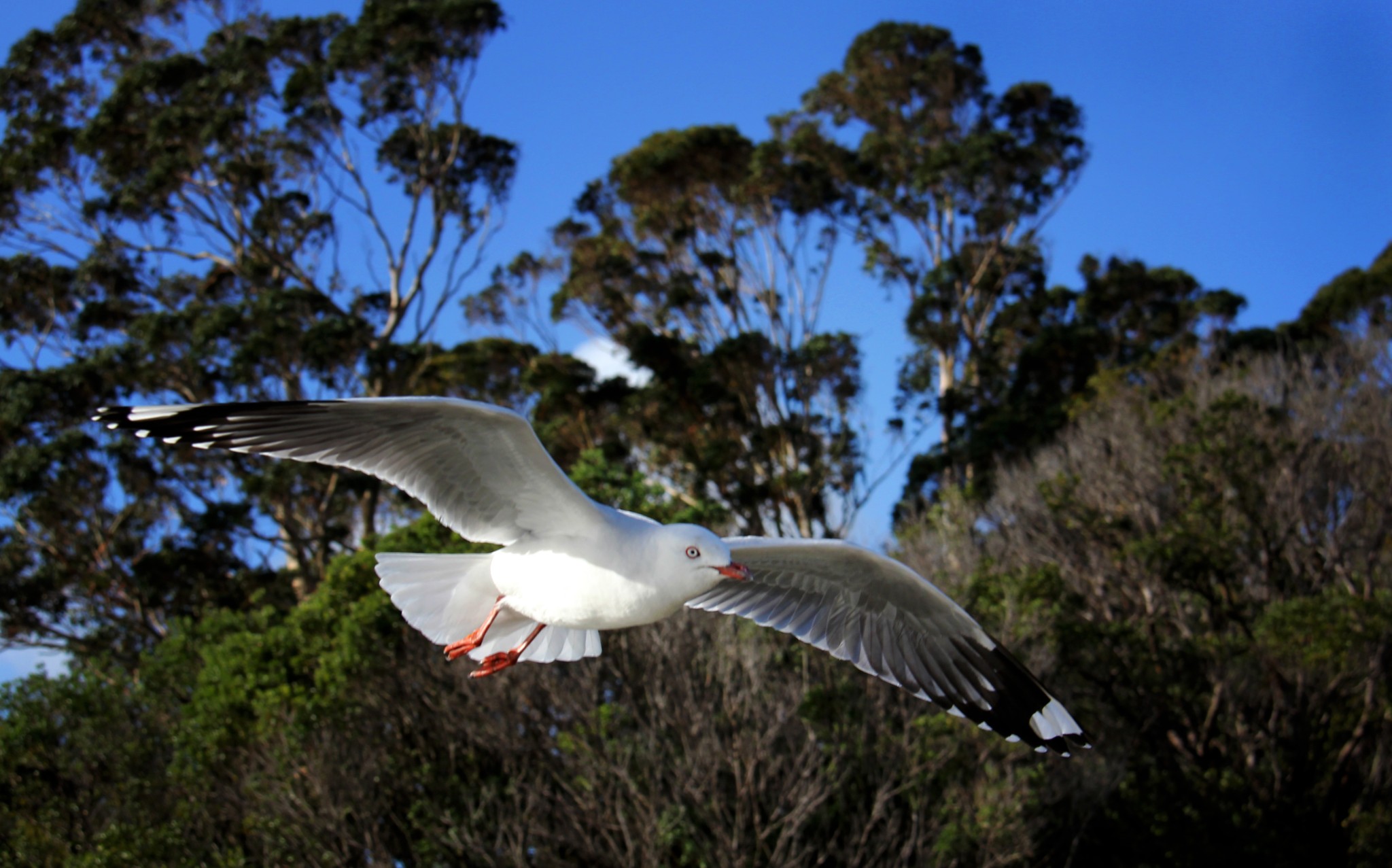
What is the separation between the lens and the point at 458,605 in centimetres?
530

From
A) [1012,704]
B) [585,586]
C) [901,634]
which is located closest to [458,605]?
[585,586]

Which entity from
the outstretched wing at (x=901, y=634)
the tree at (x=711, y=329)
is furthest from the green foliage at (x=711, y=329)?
the outstretched wing at (x=901, y=634)

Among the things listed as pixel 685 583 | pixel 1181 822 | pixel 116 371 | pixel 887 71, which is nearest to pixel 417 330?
pixel 116 371

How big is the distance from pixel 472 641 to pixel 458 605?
20cm

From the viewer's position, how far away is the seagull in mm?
4656

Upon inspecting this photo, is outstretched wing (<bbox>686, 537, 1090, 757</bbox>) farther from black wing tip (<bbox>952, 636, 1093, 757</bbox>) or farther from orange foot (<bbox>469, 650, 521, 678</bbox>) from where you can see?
orange foot (<bbox>469, 650, 521, 678</bbox>)

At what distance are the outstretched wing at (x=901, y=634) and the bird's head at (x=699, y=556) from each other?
42.7 inches

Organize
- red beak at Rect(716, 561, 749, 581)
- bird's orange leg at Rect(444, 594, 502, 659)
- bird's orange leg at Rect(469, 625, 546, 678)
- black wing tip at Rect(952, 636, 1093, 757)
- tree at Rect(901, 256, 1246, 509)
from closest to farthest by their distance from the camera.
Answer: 1. red beak at Rect(716, 561, 749, 581)
2. bird's orange leg at Rect(469, 625, 546, 678)
3. bird's orange leg at Rect(444, 594, 502, 659)
4. black wing tip at Rect(952, 636, 1093, 757)
5. tree at Rect(901, 256, 1246, 509)

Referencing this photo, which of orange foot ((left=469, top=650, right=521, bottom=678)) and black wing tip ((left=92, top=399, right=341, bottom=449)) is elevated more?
A: black wing tip ((left=92, top=399, right=341, bottom=449))

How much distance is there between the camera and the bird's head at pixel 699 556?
458cm

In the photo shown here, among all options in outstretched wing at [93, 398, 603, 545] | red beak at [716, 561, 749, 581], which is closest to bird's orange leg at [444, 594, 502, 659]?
outstretched wing at [93, 398, 603, 545]

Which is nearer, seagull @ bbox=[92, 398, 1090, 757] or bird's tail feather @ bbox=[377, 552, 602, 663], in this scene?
seagull @ bbox=[92, 398, 1090, 757]

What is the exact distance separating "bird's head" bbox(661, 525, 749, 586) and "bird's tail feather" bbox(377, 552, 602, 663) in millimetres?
842

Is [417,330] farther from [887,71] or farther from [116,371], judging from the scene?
[887,71]
